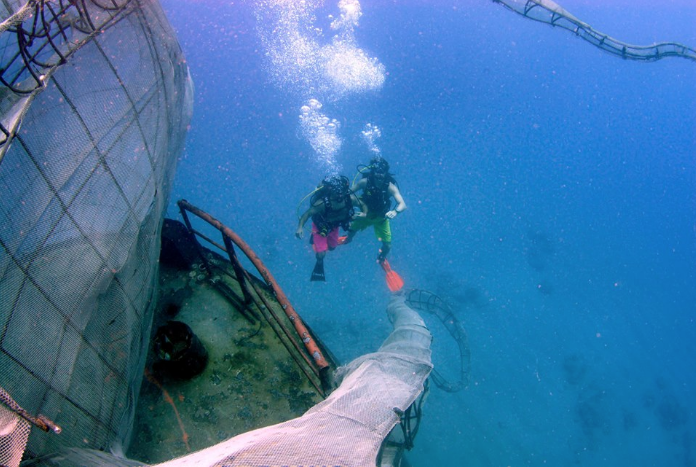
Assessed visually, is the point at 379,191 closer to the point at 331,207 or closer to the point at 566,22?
the point at 331,207

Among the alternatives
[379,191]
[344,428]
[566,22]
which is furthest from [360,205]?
[566,22]

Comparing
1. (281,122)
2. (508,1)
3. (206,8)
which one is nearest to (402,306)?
(508,1)

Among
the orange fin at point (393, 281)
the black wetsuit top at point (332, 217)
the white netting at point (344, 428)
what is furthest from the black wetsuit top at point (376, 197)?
the white netting at point (344, 428)

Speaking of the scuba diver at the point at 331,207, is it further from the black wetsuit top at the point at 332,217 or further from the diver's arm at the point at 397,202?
the diver's arm at the point at 397,202

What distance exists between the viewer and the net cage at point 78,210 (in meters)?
1.86

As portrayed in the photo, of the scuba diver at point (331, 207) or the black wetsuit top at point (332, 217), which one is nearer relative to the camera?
the scuba diver at point (331, 207)

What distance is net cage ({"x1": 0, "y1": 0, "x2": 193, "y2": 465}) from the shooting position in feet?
6.11

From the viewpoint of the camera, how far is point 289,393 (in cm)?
439

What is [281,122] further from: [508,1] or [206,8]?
[508,1]

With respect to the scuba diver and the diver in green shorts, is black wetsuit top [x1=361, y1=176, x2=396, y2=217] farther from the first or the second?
the scuba diver

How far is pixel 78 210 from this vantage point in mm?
2301

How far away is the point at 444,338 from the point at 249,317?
15.8 meters

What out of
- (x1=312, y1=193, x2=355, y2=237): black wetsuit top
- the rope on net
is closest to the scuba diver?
(x1=312, y1=193, x2=355, y2=237): black wetsuit top

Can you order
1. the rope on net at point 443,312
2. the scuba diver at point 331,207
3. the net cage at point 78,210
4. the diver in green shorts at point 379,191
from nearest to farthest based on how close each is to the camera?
the net cage at point 78,210 < the scuba diver at point 331,207 < the diver in green shorts at point 379,191 < the rope on net at point 443,312
